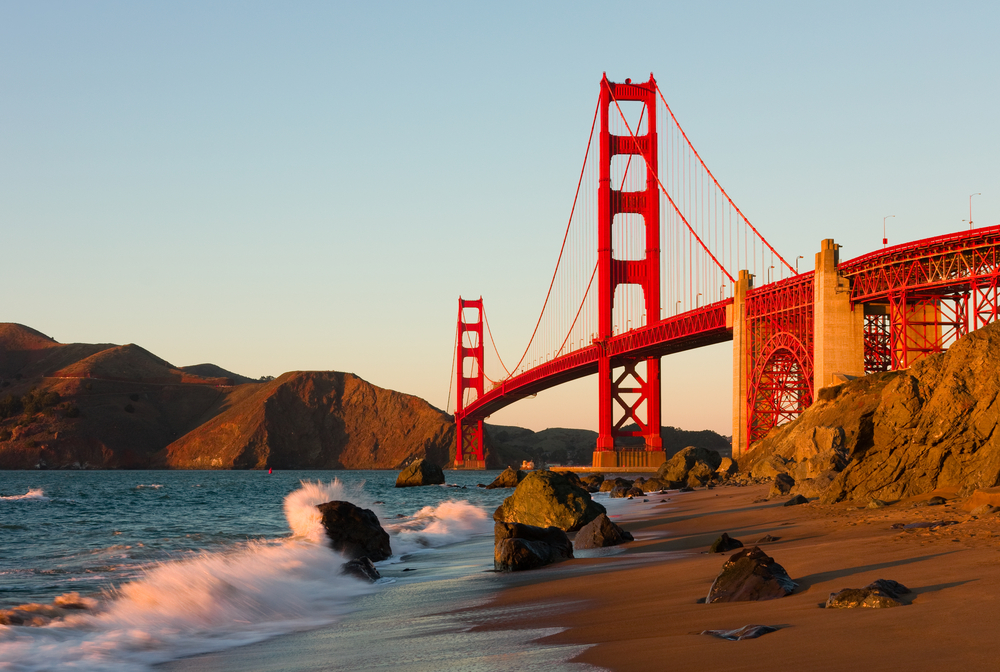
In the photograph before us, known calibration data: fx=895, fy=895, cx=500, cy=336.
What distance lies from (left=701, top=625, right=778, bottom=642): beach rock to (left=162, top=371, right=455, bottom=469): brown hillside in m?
117

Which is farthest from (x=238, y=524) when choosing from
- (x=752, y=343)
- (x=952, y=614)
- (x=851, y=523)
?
(x=752, y=343)

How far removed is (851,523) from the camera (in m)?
10.7

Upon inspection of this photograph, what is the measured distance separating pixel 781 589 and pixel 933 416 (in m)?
6.54

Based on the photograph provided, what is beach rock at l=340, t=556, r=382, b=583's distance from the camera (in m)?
11.1

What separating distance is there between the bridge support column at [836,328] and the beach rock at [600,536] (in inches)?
979

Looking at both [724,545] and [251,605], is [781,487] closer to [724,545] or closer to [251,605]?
[724,545]

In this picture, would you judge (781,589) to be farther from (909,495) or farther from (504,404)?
(504,404)

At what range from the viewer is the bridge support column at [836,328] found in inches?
1388

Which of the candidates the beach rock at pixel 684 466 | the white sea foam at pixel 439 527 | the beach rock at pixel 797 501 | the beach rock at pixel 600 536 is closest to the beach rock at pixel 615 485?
the beach rock at pixel 684 466

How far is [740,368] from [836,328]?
875 cm

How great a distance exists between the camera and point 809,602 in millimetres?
5906

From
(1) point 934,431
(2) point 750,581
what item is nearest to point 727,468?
(1) point 934,431

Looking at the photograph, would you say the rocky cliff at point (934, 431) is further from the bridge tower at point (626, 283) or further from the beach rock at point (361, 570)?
the bridge tower at point (626, 283)

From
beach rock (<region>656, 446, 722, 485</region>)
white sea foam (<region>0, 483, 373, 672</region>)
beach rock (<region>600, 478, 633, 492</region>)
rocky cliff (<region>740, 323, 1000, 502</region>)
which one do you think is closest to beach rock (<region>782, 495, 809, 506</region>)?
rocky cliff (<region>740, 323, 1000, 502</region>)
